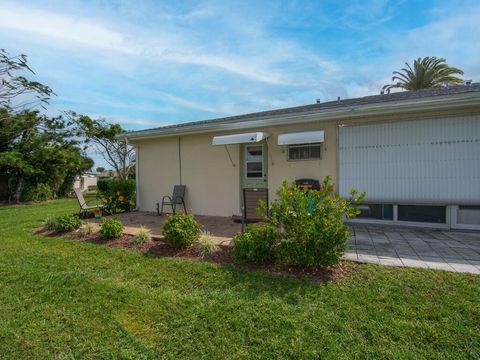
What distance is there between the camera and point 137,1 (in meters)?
6.98

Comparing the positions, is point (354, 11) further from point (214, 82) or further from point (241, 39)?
point (214, 82)

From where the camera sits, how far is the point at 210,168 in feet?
29.2

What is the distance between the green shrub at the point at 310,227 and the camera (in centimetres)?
371

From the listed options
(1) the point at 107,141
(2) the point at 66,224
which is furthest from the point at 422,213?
(1) the point at 107,141

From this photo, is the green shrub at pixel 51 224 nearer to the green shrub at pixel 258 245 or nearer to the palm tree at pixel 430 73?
the green shrub at pixel 258 245

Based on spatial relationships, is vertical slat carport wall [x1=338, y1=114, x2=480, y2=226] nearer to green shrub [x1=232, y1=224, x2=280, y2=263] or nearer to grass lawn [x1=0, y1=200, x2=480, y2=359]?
grass lawn [x1=0, y1=200, x2=480, y2=359]

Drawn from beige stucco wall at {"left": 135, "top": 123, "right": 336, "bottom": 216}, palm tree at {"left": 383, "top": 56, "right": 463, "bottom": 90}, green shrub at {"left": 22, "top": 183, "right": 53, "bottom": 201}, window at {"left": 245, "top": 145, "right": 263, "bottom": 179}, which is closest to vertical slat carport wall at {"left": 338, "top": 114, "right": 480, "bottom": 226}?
beige stucco wall at {"left": 135, "top": 123, "right": 336, "bottom": 216}

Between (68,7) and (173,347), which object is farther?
(68,7)

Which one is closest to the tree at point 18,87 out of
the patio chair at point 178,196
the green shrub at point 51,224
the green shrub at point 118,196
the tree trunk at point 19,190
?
the tree trunk at point 19,190

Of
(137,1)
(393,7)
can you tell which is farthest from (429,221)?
(137,1)

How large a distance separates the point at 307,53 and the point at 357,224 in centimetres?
779

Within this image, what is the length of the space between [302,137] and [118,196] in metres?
6.99

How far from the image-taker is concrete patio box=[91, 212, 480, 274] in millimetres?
3959

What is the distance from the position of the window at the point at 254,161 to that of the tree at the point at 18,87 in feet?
Result: 32.9
